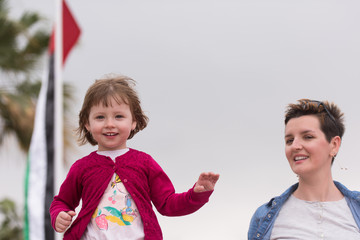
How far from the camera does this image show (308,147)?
3.57m

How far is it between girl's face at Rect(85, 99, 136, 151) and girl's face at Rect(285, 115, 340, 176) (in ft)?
3.23

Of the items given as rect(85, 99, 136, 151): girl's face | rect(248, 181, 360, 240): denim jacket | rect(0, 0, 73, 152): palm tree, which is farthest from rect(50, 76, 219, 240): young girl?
rect(0, 0, 73, 152): palm tree

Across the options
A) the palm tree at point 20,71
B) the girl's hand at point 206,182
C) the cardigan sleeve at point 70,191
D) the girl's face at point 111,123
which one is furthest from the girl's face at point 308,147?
the palm tree at point 20,71

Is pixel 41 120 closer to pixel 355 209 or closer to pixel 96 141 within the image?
pixel 96 141

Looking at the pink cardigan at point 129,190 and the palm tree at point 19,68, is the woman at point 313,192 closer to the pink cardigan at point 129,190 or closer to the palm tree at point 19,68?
the pink cardigan at point 129,190

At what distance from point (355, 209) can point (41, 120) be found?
A: 1.90 meters

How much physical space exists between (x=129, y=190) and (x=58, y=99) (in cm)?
64

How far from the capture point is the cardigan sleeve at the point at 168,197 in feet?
10.8

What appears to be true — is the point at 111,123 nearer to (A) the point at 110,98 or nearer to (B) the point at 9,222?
(A) the point at 110,98

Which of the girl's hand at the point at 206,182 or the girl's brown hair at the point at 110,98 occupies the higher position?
the girl's brown hair at the point at 110,98

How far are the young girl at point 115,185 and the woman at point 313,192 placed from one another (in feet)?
2.15

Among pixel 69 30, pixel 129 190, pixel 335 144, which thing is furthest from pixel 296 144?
pixel 69 30

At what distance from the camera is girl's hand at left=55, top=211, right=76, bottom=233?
331cm

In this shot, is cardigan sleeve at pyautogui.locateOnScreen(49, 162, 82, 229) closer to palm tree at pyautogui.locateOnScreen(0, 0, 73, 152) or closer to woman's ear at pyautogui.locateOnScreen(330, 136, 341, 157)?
woman's ear at pyautogui.locateOnScreen(330, 136, 341, 157)
